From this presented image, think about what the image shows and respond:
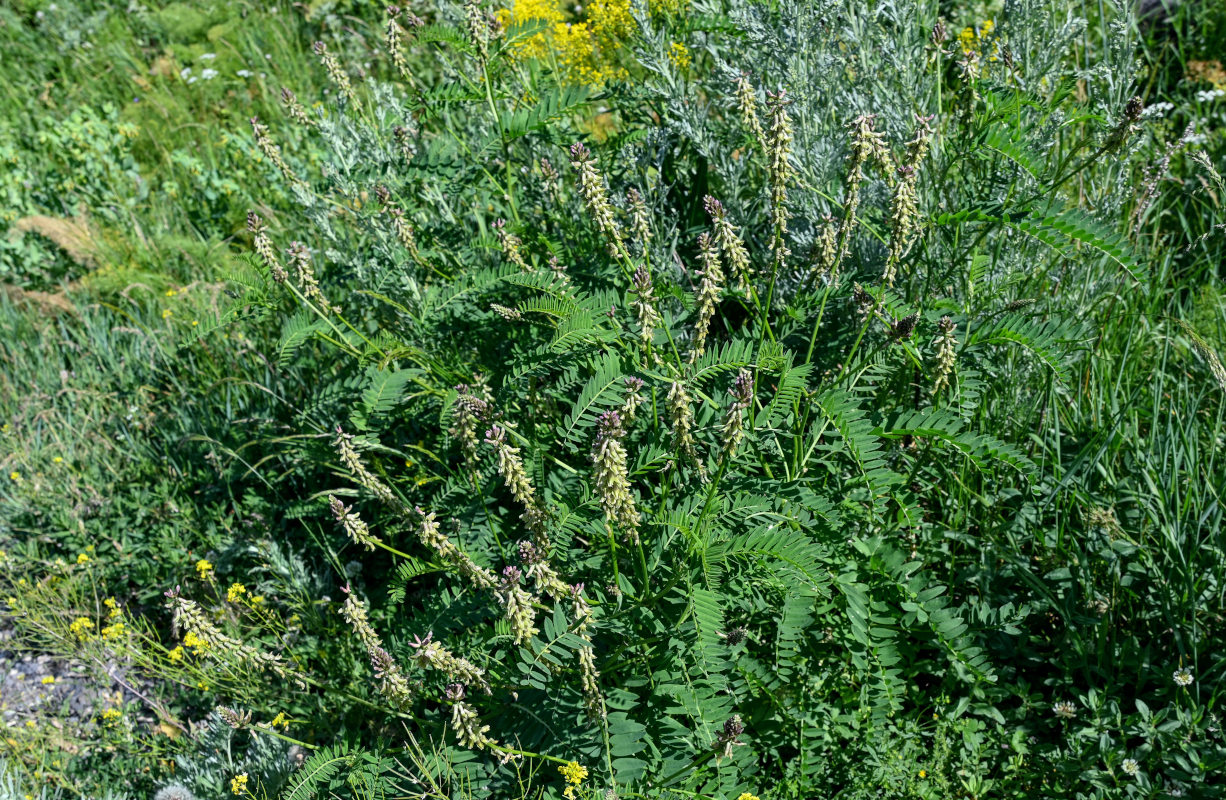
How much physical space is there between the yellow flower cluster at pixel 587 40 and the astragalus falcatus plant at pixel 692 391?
6.9 inches

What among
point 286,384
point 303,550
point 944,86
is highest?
point 944,86

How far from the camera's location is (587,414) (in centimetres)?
266

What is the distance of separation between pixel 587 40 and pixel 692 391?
2.40 meters

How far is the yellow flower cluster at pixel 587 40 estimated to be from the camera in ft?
12.7

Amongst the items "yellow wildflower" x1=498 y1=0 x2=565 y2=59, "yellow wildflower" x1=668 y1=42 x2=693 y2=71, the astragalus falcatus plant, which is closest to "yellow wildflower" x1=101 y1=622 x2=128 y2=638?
the astragalus falcatus plant

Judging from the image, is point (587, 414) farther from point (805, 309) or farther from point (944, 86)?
point (944, 86)

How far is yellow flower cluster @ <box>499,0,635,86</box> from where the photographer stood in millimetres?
3869

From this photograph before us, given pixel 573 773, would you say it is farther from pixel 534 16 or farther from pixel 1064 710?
pixel 534 16

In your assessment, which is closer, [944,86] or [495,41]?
[495,41]

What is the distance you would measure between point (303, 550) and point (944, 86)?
3.31 m

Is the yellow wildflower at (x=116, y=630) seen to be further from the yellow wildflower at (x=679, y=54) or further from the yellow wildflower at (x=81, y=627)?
the yellow wildflower at (x=679, y=54)

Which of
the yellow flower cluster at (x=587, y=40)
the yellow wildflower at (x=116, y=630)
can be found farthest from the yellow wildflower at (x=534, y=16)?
the yellow wildflower at (x=116, y=630)

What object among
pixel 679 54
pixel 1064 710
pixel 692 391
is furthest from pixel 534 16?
pixel 1064 710

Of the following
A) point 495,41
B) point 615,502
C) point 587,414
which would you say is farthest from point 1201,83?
point 615,502
